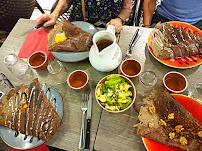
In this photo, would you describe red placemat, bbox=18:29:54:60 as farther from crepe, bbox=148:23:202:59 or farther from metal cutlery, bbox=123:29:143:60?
crepe, bbox=148:23:202:59

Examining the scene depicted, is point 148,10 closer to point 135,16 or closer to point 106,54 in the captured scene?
point 135,16

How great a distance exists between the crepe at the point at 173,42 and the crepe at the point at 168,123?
0.33 m

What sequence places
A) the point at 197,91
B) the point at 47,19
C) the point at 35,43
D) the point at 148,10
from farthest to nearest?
the point at 148,10, the point at 47,19, the point at 35,43, the point at 197,91

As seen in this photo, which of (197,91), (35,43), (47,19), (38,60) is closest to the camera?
(197,91)

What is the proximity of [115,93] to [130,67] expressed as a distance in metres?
0.24

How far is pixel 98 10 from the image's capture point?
1490 millimetres

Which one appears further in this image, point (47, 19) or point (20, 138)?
point (47, 19)

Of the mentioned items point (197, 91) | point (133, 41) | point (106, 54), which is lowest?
point (197, 91)

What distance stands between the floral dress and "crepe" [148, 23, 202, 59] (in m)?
0.51

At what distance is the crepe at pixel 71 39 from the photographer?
3.64 feet

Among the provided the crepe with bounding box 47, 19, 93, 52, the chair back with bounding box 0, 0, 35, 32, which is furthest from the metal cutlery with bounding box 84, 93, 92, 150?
the chair back with bounding box 0, 0, 35, 32

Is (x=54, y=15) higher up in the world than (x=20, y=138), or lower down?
higher up

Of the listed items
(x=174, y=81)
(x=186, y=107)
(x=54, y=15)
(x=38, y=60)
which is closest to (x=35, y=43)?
(x=38, y=60)

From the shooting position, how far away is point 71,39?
1.14 m
